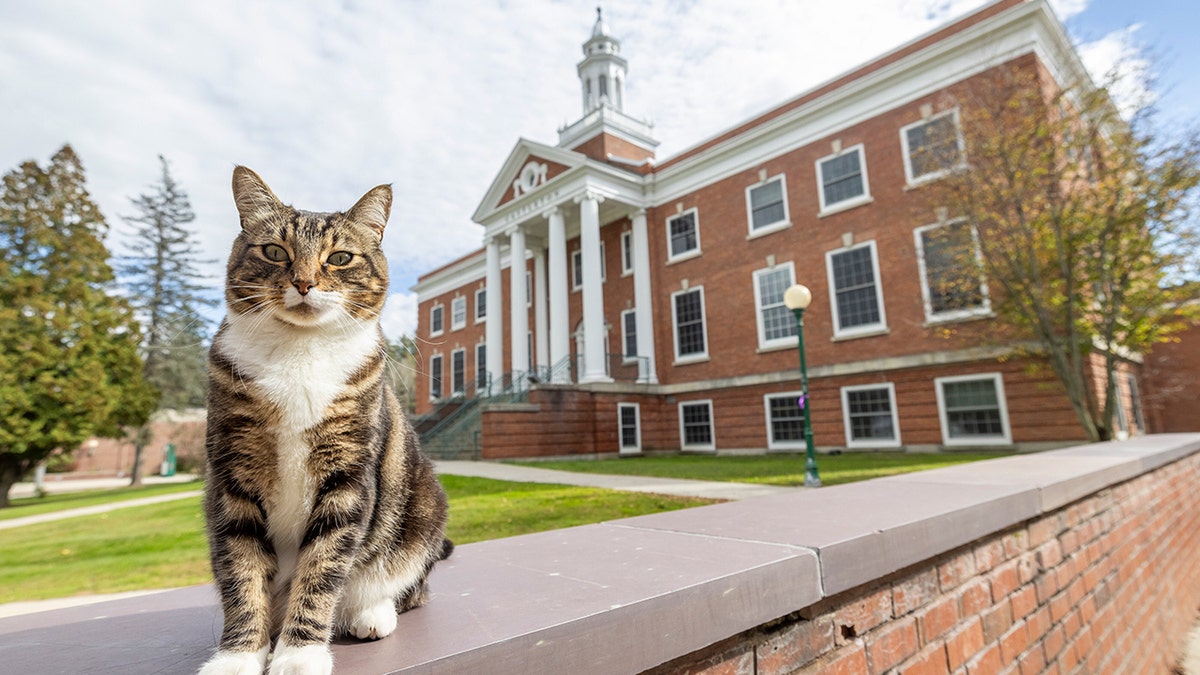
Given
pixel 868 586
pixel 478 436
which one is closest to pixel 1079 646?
pixel 868 586

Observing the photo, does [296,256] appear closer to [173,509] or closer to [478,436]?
[173,509]

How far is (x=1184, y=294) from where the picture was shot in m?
12.1

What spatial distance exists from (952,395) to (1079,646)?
15283 millimetres

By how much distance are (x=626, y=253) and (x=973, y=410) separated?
1506cm

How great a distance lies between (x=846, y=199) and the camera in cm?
1917

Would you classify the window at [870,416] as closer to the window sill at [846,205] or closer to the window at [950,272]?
the window at [950,272]

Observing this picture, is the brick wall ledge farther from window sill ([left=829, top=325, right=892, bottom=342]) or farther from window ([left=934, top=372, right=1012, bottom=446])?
window sill ([left=829, top=325, right=892, bottom=342])

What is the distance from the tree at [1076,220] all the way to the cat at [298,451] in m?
15.2

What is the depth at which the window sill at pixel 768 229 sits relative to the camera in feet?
67.2

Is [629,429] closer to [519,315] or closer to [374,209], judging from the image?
[519,315]

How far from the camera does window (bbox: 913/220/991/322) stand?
1445cm

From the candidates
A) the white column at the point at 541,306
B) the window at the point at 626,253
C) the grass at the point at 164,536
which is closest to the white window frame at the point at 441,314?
the white column at the point at 541,306

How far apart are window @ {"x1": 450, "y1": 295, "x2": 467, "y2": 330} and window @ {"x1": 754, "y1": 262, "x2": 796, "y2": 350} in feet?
67.4

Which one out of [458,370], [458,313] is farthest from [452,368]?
[458,313]
